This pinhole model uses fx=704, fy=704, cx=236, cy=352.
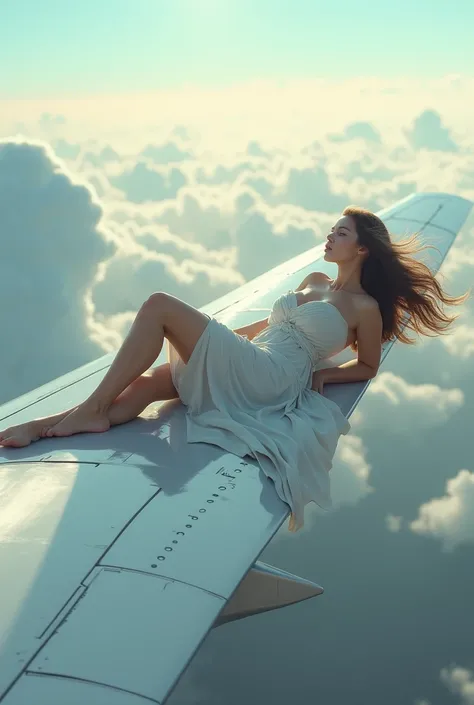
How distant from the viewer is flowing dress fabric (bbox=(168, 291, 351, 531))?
19.1 ft

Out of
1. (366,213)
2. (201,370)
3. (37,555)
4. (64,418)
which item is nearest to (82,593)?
(37,555)

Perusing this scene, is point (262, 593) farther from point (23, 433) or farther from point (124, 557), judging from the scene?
point (23, 433)

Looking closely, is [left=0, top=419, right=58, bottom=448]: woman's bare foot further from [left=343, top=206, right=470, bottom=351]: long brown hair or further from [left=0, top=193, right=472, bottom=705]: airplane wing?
[left=343, top=206, right=470, bottom=351]: long brown hair

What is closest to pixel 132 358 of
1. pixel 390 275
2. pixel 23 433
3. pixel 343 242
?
pixel 23 433

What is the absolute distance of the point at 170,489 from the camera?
16.6ft

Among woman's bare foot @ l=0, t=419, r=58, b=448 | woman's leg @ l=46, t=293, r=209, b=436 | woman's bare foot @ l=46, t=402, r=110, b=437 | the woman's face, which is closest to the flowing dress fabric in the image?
woman's leg @ l=46, t=293, r=209, b=436

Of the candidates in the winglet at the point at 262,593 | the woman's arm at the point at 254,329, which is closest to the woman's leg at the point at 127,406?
the woman's arm at the point at 254,329

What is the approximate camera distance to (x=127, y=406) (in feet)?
21.2

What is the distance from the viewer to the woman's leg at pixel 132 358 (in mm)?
6152

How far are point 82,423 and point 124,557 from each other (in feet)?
7.26

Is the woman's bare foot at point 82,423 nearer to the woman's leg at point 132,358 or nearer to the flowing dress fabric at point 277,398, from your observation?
the woman's leg at point 132,358

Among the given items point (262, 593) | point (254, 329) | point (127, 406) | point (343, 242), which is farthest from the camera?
point (254, 329)

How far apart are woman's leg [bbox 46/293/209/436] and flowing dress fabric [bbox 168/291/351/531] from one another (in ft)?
1.26

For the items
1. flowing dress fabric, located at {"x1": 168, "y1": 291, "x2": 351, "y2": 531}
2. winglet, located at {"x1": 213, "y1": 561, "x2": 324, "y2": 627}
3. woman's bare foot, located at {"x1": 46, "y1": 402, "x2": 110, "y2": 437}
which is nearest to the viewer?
flowing dress fabric, located at {"x1": 168, "y1": 291, "x2": 351, "y2": 531}
